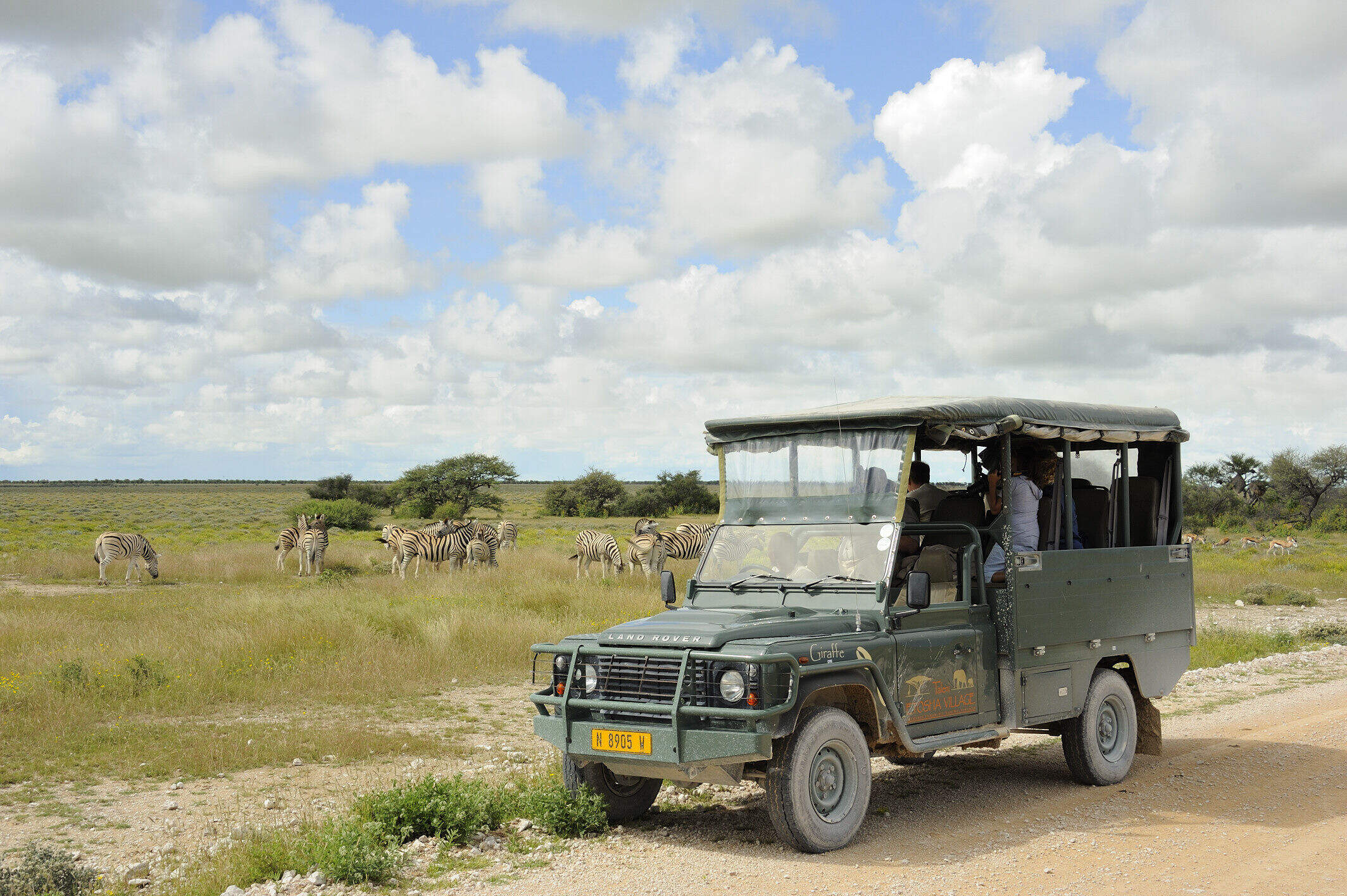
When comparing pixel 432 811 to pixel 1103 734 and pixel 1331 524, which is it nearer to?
pixel 1103 734

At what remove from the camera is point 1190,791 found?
9125 mm

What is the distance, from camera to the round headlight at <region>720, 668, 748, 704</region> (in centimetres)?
683

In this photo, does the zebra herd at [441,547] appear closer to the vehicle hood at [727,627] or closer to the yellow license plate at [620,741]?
the vehicle hood at [727,627]

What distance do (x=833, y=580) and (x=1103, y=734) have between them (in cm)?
345

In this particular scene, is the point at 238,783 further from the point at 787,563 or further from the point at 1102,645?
the point at 1102,645

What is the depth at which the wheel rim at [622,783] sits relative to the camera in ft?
26.5

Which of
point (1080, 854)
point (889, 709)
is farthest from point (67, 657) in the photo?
point (1080, 854)

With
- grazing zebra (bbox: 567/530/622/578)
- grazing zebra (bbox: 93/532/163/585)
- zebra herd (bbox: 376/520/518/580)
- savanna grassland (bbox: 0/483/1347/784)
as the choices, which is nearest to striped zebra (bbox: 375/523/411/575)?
zebra herd (bbox: 376/520/518/580)

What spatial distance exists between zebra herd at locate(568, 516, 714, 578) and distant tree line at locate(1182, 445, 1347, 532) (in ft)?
112

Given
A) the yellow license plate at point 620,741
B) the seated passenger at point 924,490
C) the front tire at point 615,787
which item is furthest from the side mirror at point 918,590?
the front tire at point 615,787

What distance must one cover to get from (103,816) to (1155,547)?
30.9 ft

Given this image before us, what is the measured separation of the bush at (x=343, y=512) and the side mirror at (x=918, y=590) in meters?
53.9

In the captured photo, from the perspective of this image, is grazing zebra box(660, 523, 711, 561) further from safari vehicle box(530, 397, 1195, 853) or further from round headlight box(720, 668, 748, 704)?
round headlight box(720, 668, 748, 704)

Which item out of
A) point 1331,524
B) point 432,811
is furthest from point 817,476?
point 1331,524
